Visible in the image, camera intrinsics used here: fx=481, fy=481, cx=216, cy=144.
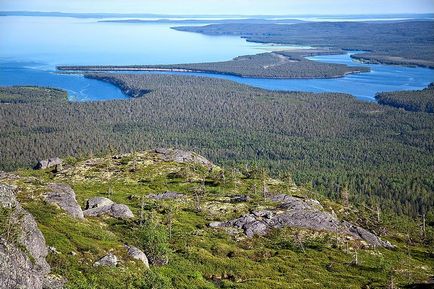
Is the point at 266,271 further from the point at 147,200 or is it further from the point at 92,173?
the point at 92,173

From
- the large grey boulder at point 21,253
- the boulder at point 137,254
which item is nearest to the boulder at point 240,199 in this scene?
the boulder at point 137,254

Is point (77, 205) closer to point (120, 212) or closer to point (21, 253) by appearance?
point (120, 212)

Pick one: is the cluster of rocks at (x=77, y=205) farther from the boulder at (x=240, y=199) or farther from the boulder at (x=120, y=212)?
the boulder at (x=240, y=199)

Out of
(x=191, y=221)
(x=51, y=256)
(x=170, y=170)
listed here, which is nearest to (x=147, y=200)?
(x=191, y=221)

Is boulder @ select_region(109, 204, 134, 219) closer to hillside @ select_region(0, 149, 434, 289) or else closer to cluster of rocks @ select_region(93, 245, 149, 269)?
hillside @ select_region(0, 149, 434, 289)

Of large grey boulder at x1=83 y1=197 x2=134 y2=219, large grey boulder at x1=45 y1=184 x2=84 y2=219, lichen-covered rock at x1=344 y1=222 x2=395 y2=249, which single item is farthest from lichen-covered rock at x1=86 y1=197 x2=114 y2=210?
lichen-covered rock at x1=344 y1=222 x2=395 y2=249

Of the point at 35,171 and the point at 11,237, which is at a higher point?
the point at 11,237
